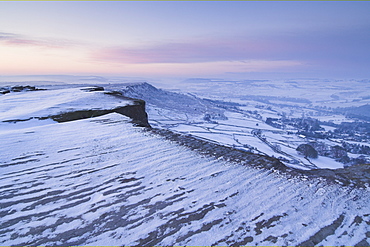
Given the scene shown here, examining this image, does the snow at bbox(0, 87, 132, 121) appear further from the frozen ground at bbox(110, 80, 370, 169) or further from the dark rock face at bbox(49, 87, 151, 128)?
the frozen ground at bbox(110, 80, 370, 169)

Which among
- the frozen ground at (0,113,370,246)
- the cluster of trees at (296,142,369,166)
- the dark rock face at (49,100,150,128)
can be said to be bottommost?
the cluster of trees at (296,142,369,166)

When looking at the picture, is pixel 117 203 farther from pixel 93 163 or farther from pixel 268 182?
pixel 268 182

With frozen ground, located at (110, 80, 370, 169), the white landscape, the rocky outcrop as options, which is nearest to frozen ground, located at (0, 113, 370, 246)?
the white landscape

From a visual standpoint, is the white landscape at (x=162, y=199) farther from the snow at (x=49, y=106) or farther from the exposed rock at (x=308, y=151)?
the exposed rock at (x=308, y=151)

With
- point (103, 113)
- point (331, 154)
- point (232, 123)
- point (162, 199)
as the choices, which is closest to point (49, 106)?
point (103, 113)

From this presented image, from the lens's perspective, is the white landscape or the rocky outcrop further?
the rocky outcrop

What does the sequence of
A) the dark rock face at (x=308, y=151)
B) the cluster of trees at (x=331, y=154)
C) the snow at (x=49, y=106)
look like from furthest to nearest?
1. the dark rock face at (x=308, y=151)
2. the cluster of trees at (x=331, y=154)
3. the snow at (x=49, y=106)

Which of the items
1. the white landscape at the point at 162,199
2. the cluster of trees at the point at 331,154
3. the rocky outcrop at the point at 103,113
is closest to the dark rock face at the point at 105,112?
the rocky outcrop at the point at 103,113

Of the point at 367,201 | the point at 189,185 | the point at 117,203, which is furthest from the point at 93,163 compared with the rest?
the point at 367,201

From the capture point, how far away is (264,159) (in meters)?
4.76

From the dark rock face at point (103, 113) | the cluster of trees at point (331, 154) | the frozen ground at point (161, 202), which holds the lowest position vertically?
the cluster of trees at point (331, 154)

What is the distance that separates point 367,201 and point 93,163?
5.23m

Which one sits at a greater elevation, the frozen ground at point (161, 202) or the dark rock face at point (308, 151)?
the frozen ground at point (161, 202)

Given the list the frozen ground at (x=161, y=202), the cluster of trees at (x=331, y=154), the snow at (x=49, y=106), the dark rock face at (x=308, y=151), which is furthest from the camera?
the dark rock face at (x=308, y=151)
